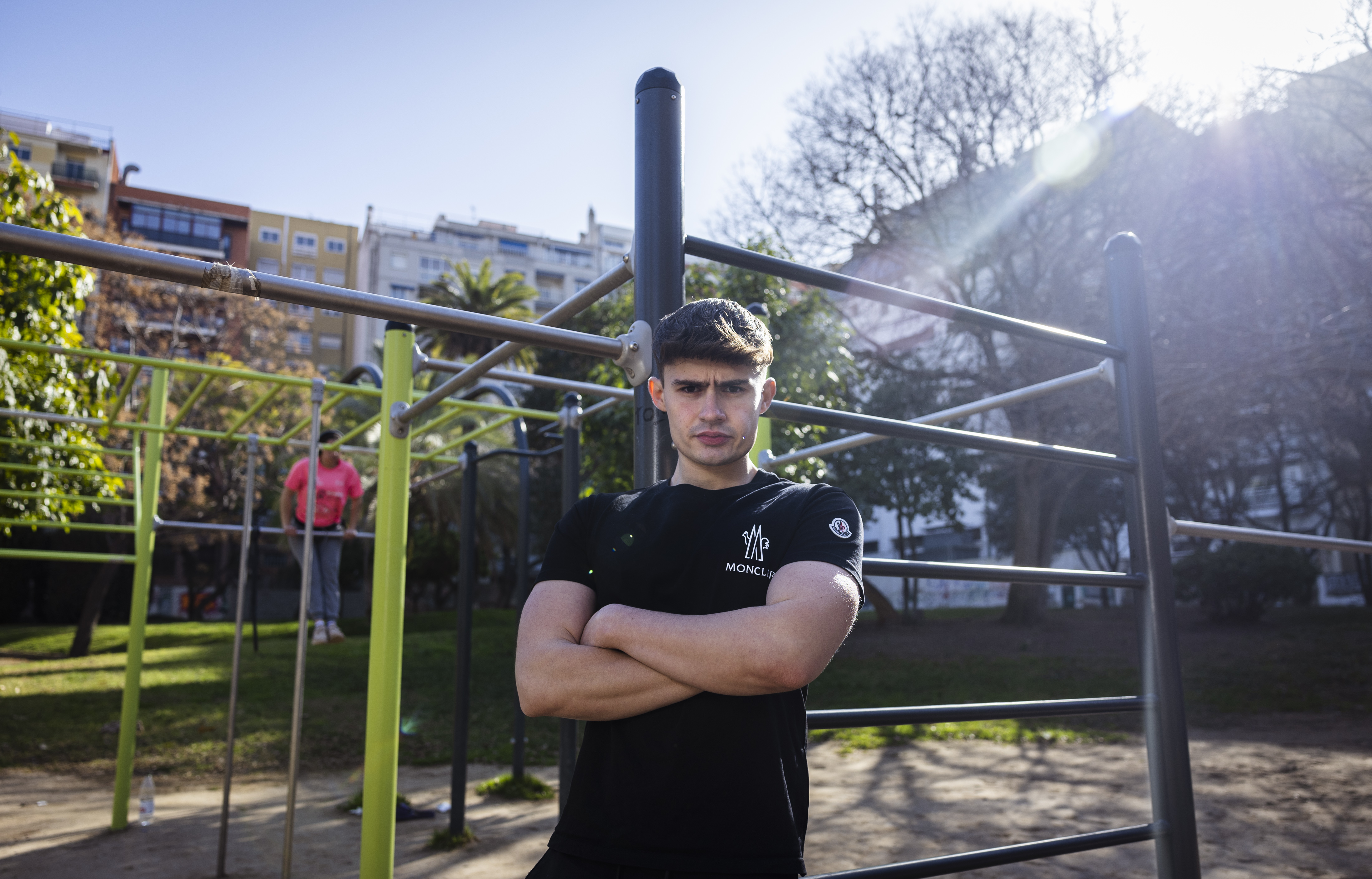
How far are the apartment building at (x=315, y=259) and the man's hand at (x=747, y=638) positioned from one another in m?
44.7

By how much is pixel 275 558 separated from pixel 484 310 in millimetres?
11147

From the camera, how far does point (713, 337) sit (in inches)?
53.9

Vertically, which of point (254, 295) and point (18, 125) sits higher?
point (18, 125)

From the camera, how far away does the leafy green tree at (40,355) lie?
6020 mm

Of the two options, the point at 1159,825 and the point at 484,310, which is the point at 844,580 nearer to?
the point at 1159,825

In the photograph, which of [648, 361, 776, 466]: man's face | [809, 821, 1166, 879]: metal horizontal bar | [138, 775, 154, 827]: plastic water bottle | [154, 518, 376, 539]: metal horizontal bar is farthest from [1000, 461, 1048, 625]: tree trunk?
[648, 361, 776, 466]: man's face

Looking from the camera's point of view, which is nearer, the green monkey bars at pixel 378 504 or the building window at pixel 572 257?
the green monkey bars at pixel 378 504

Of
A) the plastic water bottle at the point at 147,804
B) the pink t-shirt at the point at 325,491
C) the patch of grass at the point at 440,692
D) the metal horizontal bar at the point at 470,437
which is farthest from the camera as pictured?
the patch of grass at the point at 440,692

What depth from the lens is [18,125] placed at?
35938 mm

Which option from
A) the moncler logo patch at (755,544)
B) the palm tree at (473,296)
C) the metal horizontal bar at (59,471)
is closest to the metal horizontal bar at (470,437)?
the metal horizontal bar at (59,471)

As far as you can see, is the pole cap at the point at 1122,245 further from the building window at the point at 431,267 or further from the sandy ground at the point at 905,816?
the building window at the point at 431,267

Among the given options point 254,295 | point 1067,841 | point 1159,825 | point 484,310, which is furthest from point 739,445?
point 484,310

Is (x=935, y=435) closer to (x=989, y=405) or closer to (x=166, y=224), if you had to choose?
(x=989, y=405)

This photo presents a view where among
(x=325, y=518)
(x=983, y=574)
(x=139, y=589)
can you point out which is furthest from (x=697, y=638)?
(x=325, y=518)
